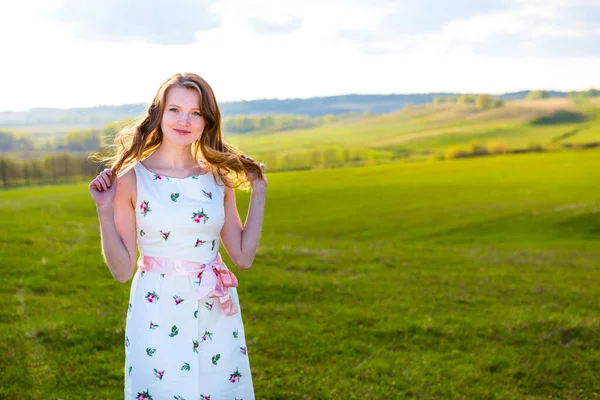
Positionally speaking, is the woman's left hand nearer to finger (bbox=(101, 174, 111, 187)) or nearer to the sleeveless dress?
the sleeveless dress

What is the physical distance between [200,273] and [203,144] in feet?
3.24

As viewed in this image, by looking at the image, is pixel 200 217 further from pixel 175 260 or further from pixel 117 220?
pixel 117 220

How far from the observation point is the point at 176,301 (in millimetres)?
4320

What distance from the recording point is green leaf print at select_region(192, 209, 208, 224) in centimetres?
433

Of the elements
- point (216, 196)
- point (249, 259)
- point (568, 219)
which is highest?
point (216, 196)

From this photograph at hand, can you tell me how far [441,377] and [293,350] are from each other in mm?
2003

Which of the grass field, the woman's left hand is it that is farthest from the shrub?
the woman's left hand

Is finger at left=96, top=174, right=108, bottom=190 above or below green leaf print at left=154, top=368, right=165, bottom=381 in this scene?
above

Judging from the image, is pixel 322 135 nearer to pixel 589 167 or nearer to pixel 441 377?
pixel 589 167

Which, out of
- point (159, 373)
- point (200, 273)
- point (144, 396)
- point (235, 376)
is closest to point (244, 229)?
point (200, 273)

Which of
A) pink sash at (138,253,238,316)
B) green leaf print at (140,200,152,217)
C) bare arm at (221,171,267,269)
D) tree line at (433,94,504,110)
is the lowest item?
pink sash at (138,253,238,316)

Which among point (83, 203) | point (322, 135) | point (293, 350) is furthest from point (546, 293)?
point (322, 135)

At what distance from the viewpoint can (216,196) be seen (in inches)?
179

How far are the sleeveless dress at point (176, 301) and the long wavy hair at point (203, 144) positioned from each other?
27 centimetres
